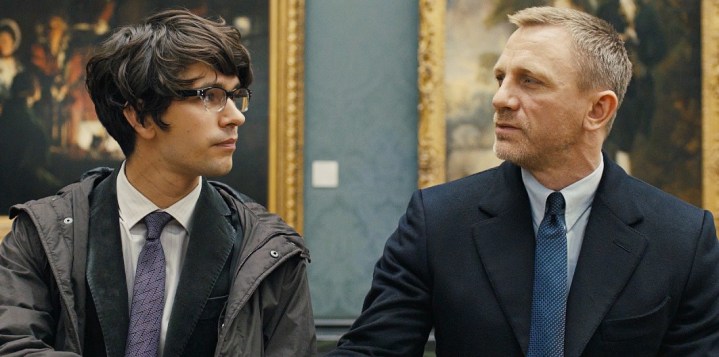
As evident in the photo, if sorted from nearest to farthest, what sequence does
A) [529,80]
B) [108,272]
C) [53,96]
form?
[108,272] → [529,80] → [53,96]

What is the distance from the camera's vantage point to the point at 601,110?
9.41 ft

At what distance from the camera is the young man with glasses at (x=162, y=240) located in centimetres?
266

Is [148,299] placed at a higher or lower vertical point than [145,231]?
lower

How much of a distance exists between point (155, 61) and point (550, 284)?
4.27 feet

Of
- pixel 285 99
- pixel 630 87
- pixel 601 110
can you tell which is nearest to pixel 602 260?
pixel 601 110

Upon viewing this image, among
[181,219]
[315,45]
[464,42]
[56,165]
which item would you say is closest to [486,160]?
[464,42]

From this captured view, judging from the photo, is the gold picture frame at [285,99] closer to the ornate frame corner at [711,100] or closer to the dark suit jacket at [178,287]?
the ornate frame corner at [711,100]

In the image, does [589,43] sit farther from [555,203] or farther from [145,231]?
[145,231]

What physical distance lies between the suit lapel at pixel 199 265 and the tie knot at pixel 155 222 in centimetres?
8

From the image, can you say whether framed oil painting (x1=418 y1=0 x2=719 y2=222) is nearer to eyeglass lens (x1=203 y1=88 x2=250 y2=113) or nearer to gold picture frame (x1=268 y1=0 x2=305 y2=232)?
gold picture frame (x1=268 y1=0 x2=305 y2=232)

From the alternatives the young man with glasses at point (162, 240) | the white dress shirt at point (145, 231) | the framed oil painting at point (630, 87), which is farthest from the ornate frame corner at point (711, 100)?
the white dress shirt at point (145, 231)

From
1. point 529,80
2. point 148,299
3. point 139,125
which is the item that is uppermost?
point 529,80

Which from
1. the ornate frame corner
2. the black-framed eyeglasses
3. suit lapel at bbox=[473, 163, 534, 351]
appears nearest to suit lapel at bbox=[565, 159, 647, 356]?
suit lapel at bbox=[473, 163, 534, 351]

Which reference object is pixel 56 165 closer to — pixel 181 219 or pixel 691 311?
Result: pixel 181 219
